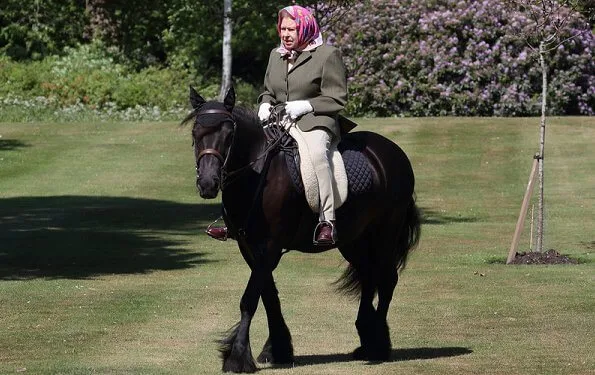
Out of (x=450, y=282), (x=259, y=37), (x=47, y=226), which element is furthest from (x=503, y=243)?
(x=259, y=37)

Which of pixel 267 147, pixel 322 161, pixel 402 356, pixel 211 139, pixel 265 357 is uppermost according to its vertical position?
pixel 211 139

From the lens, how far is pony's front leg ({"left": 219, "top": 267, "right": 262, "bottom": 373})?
994 cm

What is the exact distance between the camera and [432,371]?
33.2ft

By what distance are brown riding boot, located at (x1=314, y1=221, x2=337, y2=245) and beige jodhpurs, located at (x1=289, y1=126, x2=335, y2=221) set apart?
5 centimetres

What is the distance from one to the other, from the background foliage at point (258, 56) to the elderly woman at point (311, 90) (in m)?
19.4

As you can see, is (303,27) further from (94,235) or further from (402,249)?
(94,235)

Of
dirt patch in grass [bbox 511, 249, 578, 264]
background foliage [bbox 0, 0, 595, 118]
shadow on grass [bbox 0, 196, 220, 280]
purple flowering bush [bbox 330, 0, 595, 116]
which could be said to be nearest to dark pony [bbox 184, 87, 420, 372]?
shadow on grass [bbox 0, 196, 220, 280]

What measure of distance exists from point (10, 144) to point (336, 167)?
78.8 feet

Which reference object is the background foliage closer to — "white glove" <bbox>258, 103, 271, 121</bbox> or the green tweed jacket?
the green tweed jacket

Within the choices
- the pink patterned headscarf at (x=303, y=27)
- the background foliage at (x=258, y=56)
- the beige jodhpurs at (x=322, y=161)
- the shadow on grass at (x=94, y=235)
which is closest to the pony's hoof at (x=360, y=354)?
the beige jodhpurs at (x=322, y=161)

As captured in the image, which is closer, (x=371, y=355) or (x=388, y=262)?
(x=371, y=355)

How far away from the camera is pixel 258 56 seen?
43.7 m

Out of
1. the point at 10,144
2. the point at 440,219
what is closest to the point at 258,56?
the point at 10,144

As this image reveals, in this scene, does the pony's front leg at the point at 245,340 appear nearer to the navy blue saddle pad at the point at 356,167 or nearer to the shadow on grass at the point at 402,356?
the shadow on grass at the point at 402,356
